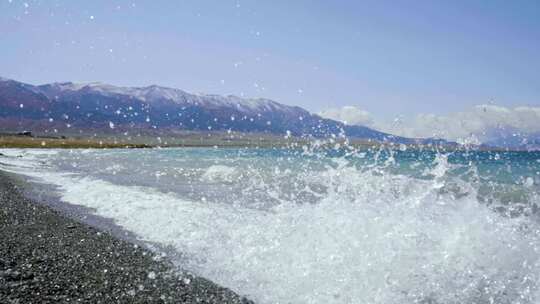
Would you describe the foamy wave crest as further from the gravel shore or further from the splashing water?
the gravel shore

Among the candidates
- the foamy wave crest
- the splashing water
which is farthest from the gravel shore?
the foamy wave crest

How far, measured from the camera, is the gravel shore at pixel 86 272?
7938 millimetres

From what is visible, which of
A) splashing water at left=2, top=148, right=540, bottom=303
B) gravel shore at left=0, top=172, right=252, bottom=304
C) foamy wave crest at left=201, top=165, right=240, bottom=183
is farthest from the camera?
foamy wave crest at left=201, top=165, right=240, bottom=183

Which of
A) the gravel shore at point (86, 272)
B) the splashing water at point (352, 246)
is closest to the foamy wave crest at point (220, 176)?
the splashing water at point (352, 246)

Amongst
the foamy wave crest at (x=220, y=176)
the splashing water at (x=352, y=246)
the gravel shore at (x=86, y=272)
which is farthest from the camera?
the foamy wave crest at (x=220, y=176)

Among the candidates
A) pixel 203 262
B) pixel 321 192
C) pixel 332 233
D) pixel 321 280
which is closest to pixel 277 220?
pixel 332 233

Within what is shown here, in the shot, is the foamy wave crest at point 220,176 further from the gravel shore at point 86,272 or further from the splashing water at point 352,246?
the gravel shore at point 86,272

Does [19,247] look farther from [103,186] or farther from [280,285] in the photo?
[103,186]

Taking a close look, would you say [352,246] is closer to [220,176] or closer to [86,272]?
[86,272]

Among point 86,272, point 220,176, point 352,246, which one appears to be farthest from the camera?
point 220,176

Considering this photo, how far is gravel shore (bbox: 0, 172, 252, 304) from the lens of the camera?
7.94 m

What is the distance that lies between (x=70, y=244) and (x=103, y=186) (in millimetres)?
16577

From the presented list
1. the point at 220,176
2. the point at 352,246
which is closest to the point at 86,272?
the point at 352,246

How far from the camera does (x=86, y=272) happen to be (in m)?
9.25
